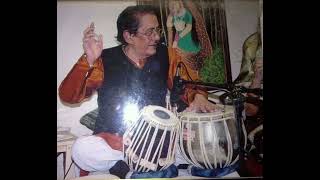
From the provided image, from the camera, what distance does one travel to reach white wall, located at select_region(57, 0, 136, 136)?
1.76m

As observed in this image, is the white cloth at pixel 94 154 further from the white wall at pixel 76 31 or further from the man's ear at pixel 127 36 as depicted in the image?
the man's ear at pixel 127 36

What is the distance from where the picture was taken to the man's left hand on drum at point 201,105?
5.92 ft

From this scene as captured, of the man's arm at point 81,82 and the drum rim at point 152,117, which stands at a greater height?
the man's arm at point 81,82

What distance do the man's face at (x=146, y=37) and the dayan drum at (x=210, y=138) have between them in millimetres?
352

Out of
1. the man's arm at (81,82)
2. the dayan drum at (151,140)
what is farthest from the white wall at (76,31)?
the dayan drum at (151,140)

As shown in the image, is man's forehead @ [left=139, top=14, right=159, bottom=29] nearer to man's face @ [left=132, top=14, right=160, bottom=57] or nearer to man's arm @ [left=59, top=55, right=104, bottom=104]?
man's face @ [left=132, top=14, right=160, bottom=57]

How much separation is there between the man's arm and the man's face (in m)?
0.21

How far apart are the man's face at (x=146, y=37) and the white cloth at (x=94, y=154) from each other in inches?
18.5

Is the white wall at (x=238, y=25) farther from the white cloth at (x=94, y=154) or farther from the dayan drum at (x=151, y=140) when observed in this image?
the white cloth at (x=94, y=154)

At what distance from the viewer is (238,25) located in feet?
5.96

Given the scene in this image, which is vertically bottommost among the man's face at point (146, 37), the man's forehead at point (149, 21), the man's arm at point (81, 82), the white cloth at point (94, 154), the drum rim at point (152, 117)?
the white cloth at point (94, 154)

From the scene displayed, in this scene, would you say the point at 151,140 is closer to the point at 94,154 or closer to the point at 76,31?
the point at 94,154
